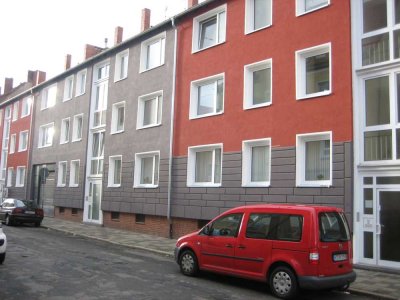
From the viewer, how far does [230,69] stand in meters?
16.8

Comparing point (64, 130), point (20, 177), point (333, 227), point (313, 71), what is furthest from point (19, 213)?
point (333, 227)

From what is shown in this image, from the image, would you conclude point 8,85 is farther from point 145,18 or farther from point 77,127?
point 145,18

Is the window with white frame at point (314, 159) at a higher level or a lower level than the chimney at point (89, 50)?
lower

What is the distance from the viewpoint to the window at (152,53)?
20.8 meters

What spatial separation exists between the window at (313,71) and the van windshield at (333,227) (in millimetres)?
5507

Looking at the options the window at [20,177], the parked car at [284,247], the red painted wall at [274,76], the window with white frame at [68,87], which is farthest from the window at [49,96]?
the parked car at [284,247]

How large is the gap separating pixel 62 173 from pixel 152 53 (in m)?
11.2

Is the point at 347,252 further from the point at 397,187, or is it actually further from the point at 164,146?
the point at 164,146

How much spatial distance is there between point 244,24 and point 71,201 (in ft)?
50.2

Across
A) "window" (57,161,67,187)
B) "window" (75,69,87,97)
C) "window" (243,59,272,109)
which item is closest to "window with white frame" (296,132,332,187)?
"window" (243,59,272,109)

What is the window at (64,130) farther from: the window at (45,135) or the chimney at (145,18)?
the chimney at (145,18)

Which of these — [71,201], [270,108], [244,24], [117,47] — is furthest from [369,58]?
[71,201]

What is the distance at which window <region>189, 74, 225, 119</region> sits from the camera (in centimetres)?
1742

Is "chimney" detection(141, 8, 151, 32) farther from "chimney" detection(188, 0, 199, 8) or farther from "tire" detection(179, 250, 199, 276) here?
"tire" detection(179, 250, 199, 276)
